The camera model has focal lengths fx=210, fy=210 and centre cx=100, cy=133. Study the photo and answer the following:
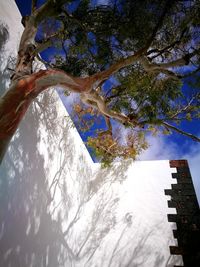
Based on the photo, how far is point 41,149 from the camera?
4.01m

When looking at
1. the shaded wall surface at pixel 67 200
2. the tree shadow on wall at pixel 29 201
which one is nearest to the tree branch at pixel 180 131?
the shaded wall surface at pixel 67 200

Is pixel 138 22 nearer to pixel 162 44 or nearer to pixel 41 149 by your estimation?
pixel 162 44

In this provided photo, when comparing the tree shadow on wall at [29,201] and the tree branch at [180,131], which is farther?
the tree branch at [180,131]

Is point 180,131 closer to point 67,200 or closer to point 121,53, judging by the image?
point 121,53

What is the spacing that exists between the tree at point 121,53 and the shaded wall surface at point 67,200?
2.05 feet

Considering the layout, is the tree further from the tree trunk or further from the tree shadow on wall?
the tree shadow on wall

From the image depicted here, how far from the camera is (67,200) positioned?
4.82m

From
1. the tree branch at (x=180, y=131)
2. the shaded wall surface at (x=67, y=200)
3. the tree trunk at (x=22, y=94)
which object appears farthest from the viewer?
the tree branch at (x=180, y=131)

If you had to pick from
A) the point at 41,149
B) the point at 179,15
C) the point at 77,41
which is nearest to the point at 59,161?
the point at 41,149

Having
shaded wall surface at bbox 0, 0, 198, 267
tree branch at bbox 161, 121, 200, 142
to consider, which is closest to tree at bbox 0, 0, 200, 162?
tree branch at bbox 161, 121, 200, 142

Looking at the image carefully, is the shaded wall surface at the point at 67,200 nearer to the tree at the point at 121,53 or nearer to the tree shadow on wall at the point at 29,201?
the tree shadow on wall at the point at 29,201

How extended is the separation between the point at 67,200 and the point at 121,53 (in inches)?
134

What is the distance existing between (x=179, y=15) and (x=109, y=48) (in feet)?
4.44

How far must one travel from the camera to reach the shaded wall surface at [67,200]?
10.2ft
